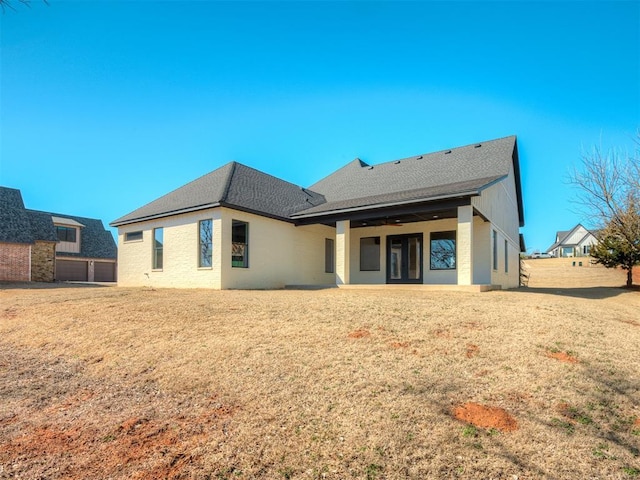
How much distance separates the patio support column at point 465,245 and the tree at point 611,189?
27.4 feet

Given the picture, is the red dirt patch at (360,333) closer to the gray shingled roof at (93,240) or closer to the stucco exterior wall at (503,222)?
the stucco exterior wall at (503,222)

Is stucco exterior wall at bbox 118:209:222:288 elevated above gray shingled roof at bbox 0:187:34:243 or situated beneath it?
situated beneath

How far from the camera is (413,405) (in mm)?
3787

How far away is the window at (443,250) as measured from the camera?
15.6m

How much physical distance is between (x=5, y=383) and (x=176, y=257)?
10277 mm

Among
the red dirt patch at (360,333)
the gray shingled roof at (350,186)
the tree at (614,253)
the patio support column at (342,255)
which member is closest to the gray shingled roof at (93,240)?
the gray shingled roof at (350,186)

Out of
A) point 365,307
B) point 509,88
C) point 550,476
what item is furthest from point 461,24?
point 550,476

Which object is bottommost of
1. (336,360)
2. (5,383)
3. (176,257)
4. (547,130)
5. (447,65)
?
(5,383)

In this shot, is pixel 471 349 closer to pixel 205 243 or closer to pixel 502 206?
pixel 205 243

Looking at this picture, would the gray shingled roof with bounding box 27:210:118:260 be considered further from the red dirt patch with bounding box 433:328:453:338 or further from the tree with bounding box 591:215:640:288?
the tree with bounding box 591:215:640:288

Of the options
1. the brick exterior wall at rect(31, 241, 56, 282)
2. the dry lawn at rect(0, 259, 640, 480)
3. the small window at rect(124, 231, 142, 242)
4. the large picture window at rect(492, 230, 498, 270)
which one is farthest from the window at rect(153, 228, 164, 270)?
the large picture window at rect(492, 230, 498, 270)

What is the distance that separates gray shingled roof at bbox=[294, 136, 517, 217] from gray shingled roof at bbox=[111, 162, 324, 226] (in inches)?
48.4

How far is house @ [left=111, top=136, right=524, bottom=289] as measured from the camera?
1370cm

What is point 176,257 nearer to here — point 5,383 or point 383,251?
point 383,251
